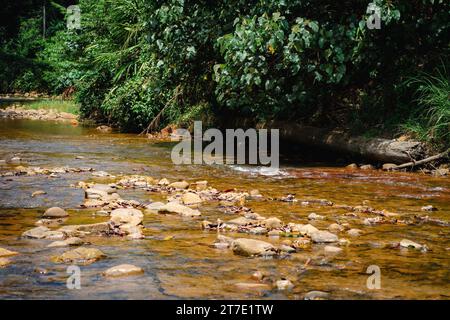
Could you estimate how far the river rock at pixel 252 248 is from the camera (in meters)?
3.70

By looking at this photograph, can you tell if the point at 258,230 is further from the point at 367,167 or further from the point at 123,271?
the point at 367,167

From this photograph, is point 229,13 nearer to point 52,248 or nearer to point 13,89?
point 52,248

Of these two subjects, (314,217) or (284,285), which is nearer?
(284,285)

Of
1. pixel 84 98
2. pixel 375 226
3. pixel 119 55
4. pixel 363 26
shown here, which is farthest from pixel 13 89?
pixel 375 226

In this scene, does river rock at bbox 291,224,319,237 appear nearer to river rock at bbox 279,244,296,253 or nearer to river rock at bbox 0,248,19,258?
river rock at bbox 279,244,296,253

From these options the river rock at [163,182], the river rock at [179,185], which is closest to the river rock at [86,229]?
the river rock at [179,185]

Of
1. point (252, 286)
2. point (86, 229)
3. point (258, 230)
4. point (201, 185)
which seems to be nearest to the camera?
point (252, 286)

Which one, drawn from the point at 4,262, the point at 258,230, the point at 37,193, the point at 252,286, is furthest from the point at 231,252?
the point at 37,193

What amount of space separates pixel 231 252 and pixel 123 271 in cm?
74

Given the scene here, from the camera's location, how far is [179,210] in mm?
4887

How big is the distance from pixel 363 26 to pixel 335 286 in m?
4.82

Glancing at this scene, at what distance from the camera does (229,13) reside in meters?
8.60

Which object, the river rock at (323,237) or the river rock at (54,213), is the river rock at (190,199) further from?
the river rock at (323,237)
